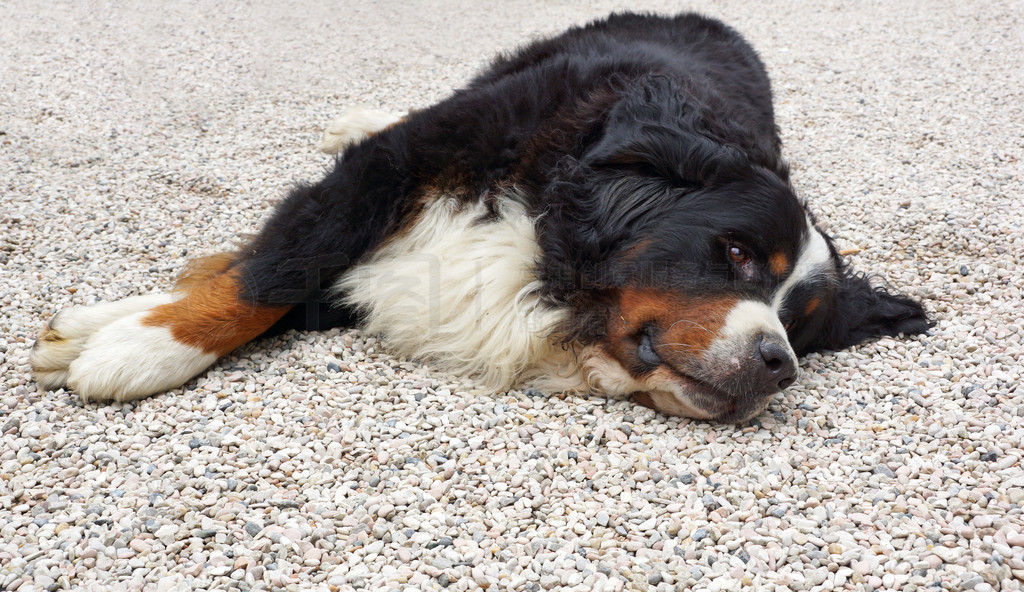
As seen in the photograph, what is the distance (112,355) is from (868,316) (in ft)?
9.32

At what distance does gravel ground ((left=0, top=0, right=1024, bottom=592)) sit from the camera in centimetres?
192

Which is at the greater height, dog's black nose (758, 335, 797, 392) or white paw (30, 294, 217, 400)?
white paw (30, 294, 217, 400)

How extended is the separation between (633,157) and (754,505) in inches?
49.3

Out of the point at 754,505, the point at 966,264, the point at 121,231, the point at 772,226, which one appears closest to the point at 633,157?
the point at 772,226

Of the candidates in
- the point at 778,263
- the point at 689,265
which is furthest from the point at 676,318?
the point at 778,263

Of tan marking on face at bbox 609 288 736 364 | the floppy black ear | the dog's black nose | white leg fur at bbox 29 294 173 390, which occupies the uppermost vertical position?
white leg fur at bbox 29 294 173 390

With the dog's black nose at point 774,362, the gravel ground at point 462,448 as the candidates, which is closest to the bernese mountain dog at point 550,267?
the dog's black nose at point 774,362

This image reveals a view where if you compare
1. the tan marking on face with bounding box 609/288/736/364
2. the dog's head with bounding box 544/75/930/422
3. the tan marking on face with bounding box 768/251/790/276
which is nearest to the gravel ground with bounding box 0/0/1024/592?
the dog's head with bounding box 544/75/930/422

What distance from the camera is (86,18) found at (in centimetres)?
747

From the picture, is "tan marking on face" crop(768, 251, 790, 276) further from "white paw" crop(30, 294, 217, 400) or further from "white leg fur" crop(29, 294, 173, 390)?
"white leg fur" crop(29, 294, 173, 390)

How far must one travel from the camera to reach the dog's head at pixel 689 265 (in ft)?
7.99

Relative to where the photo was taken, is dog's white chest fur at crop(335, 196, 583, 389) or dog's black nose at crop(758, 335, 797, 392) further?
dog's white chest fur at crop(335, 196, 583, 389)

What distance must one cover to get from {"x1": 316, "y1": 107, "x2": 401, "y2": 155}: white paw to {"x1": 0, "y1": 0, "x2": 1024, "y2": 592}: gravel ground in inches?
8.9

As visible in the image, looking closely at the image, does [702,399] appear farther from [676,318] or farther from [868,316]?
[868,316]
